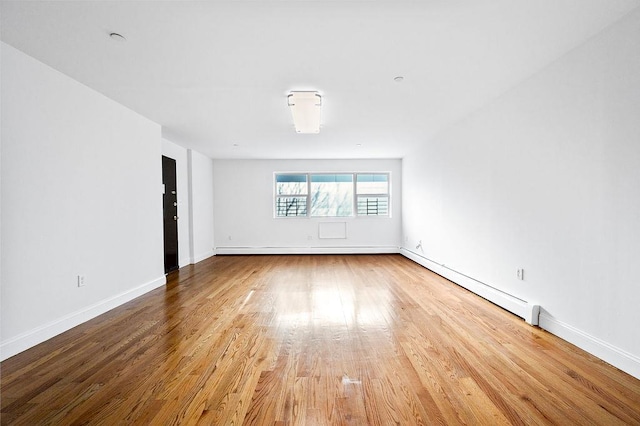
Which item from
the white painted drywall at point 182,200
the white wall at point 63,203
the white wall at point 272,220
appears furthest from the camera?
the white wall at point 272,220

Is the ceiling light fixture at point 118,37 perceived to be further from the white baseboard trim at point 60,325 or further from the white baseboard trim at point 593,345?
the white baseboard trim at point 593,345

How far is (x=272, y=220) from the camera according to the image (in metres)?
7.47

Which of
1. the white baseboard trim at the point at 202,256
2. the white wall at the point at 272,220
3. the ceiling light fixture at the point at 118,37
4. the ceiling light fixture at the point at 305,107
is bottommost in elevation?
the white baseboard trim at the point at 202,256

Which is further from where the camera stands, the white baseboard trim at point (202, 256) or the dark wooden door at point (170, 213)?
the white baseboard trim at point (202, 256)

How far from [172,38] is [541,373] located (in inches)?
134

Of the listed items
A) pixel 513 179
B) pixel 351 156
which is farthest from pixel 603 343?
pixel 351 156

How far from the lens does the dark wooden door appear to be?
17.1 feet

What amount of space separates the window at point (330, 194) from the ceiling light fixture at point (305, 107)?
3585mm

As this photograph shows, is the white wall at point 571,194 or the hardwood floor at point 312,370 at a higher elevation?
the white wall at point 571,194

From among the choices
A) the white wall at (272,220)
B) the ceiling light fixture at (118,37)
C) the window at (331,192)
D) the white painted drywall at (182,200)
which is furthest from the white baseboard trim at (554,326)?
the white painted drywall at (182,200)

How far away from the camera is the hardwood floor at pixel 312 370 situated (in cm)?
156

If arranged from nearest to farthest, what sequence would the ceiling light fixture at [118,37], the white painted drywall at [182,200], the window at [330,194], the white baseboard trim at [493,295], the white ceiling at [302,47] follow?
1. the white ceiling at [302,47]
2. the ceiling light fixture at [118,37]
3. the white baseboard trim at [493,295]
4. the white painted drywall at [182,200]
5. the window at [330,194]

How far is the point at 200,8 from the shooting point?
1.90 meters

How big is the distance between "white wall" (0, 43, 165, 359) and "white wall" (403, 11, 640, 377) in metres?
4.28
